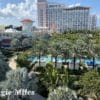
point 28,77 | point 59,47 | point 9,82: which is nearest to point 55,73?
point 28,77

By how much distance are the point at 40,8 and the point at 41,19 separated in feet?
16.5

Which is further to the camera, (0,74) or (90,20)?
(90,20)

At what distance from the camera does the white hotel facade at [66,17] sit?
397ft

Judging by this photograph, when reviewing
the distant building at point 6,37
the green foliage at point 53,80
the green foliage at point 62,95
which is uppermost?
the green foliage at point 62,95

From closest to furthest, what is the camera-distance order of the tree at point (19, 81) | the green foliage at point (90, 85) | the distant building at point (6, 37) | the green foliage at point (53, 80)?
the tree at point (19, 81)
the green foliage at point (90, 85)
the green foliage at point (53, 80)
the distant building at point (6, 37)

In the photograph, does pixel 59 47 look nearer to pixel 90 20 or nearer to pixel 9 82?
pixel 9 82

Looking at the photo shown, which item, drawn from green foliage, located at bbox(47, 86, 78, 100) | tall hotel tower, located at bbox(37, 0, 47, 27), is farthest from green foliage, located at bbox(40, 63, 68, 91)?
tall hotel tower, located at bbox(37, 0, 47, 27)

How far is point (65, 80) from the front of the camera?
2064 cm

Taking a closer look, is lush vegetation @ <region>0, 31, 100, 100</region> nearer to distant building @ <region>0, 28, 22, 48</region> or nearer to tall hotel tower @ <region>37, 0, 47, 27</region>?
distant building @ <region>0, 28, 22, 48</region>

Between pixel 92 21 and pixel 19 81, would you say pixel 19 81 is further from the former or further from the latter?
pixel 92 21

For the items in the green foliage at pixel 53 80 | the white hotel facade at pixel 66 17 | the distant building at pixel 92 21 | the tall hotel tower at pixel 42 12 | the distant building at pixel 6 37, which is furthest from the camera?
the tall hotel tower at pixel 42 12

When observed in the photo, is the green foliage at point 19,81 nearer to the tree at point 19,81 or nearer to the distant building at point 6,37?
the tree at point 19,81

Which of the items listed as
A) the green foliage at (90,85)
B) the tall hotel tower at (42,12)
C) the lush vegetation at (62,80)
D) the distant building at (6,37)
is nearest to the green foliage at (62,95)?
the lush vegetation at (62,80)

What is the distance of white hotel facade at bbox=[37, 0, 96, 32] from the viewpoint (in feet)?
397
